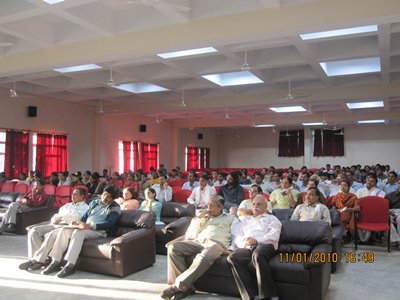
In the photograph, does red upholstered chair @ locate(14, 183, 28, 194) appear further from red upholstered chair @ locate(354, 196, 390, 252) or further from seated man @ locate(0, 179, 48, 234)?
red upholstered chair @ locate(354, 196, 390, 252)

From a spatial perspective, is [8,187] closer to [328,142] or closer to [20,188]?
[20,188]

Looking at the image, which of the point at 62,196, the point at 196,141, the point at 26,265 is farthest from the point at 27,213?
the point at 196,141

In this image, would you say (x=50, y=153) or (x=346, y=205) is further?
(x=50, y=153)

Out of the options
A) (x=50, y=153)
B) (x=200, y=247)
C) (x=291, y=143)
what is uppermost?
(x=291, y=143)

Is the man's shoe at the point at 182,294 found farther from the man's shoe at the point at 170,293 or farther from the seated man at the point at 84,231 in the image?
the seated man at the point at 84,231

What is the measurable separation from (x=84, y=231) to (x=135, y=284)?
954mm

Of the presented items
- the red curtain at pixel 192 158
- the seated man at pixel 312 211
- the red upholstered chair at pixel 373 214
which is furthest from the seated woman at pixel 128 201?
the red curtain at pixel 192 158

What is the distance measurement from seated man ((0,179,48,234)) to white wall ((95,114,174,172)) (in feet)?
15.6

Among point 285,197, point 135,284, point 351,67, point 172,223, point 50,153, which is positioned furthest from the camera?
point 50,153

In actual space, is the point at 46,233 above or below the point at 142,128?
below

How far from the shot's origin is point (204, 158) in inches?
757

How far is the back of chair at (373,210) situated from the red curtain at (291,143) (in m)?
13.3

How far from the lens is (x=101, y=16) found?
5.07 meters

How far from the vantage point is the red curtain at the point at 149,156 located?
1412 cm
